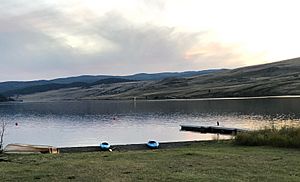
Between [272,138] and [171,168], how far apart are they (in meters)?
9.42

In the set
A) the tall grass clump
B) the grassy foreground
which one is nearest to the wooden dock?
the tall grass clump

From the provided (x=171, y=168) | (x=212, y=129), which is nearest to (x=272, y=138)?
(x=171, y=168)

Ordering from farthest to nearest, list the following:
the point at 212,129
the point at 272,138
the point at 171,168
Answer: the point at 212,129, the point at 272,138, the point at 171,168

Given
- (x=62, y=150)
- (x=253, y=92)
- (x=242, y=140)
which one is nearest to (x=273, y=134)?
(x=242, y=140)

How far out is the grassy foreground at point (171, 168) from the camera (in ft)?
39.4

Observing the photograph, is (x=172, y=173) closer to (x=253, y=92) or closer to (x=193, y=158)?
(x=193, y=158)

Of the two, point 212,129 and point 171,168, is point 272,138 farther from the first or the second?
point 212,129

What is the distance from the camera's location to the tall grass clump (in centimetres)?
2025

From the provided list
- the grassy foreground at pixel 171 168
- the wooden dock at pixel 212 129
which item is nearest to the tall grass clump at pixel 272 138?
the grassy foreground at pixel 171 168

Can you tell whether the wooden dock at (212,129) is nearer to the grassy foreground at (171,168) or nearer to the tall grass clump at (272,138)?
the tall grass clump at (272,138)

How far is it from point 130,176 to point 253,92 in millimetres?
145518

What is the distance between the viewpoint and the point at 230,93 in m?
160

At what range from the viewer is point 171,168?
1370cm

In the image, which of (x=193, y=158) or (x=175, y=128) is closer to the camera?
(x=193, y=158)
